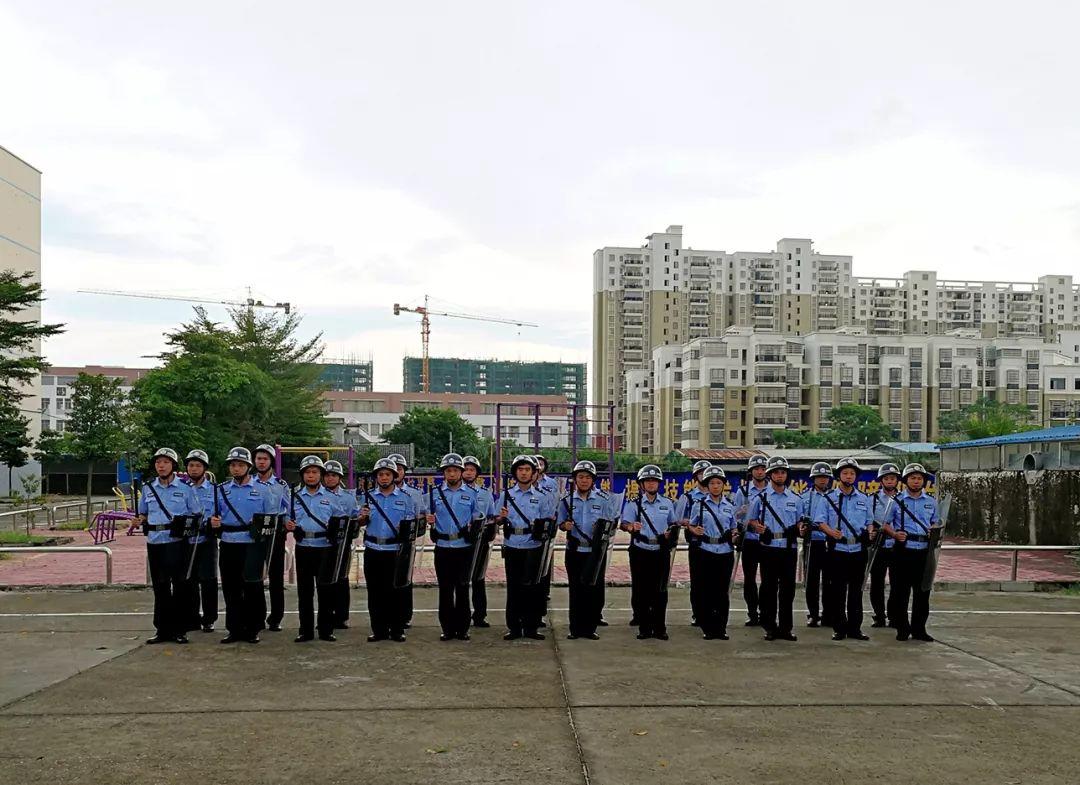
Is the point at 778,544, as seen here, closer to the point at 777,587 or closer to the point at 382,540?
the point at 777,587

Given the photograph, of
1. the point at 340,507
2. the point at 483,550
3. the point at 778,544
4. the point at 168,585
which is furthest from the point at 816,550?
the point at 168,585

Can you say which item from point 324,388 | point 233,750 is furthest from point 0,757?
point 324,388

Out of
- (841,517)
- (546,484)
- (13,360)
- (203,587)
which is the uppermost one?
(13,360)

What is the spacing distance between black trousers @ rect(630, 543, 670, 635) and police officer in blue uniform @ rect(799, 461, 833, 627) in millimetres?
1504

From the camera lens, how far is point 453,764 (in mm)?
5668

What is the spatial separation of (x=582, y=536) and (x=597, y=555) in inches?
9.2

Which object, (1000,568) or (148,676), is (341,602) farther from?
(1000,568)

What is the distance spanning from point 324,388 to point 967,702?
1945 inches

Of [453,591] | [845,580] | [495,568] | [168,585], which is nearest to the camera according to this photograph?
[168,585]

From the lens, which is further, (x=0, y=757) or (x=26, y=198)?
(x=26, y=198)

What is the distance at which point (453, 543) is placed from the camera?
31.5 feet

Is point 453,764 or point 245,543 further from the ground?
point 245,543

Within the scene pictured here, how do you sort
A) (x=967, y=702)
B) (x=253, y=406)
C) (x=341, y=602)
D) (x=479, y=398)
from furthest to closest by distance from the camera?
(x=479, y=398) → (x=253, y=406) → (x=341, y=602) → (x=967, y=702)

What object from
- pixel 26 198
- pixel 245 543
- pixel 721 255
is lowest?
pixel 245 543
